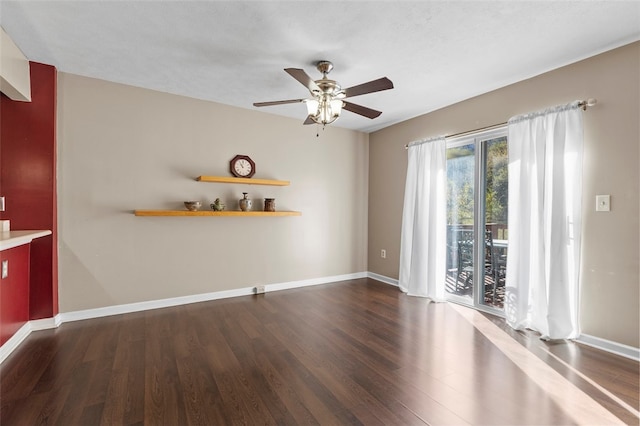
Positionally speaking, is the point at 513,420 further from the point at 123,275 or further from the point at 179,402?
the point at 123,275

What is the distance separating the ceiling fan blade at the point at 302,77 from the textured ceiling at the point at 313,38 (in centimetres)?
34

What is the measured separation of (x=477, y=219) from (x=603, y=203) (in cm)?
118

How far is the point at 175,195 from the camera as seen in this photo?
3.63 metres

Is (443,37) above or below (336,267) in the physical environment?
above

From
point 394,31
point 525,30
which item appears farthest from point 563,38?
point 394,31

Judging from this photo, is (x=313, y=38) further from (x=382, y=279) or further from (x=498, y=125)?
(x=382, y=279)

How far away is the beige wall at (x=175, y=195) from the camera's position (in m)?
3.15

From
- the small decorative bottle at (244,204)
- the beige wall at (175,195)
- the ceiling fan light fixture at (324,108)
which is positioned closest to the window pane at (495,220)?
the ceiling fan light fixture at (324,108)

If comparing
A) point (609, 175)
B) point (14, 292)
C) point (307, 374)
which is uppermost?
point (609, 175)

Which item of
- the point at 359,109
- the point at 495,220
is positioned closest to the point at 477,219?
the point at 495,220

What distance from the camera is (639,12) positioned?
6.78ft

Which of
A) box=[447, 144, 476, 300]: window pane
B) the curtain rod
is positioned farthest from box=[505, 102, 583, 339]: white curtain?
box=[447, 144, 476, 300]: window pane

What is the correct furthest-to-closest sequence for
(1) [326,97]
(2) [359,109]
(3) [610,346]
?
(2) [359,109] < (1) [326,97] < (3) [610,346]

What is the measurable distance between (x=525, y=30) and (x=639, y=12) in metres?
0.68
